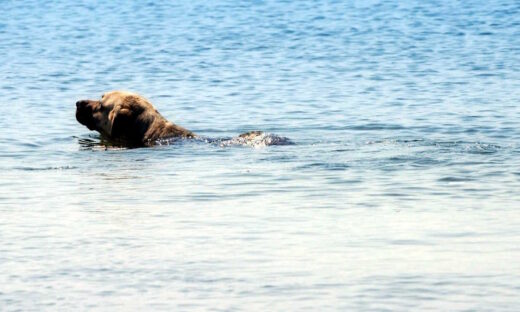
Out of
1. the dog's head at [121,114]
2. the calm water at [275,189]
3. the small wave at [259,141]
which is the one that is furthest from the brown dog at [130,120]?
the small wave at [259,141]

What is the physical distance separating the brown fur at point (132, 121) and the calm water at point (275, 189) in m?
0.42

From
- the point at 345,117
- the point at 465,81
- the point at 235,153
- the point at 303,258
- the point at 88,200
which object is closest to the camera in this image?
the point at 303,258

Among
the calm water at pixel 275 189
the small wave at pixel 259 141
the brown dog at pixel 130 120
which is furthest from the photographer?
the brown dog at pixel 130 120

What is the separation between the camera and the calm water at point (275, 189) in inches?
402

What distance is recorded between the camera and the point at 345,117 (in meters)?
22.0

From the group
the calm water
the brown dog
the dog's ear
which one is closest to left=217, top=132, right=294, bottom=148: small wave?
Result: the calm water

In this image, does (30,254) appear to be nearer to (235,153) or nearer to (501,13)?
(235,153)

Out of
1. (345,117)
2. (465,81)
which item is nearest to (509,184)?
(345,117)

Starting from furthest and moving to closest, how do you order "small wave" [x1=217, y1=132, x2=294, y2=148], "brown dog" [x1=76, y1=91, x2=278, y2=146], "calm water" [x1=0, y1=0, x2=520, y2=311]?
1. "brown dog" [x1=76, y1=91, x2=278, y2=146]
2. "small wave" [x1=217, y1=132, x2=294, y2=148]
3. "calm water" [x1=0, y1=0, x2=520, y2=311]

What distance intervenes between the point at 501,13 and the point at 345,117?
26.7 m

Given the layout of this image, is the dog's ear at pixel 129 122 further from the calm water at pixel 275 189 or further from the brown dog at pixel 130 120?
the calm water at pixel 275 189

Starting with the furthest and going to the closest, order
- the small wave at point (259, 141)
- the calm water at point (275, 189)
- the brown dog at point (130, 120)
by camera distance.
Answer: the brown dog at point (130, 120) < the small wave at point (259, 141) < the calm water at point (275, 189)

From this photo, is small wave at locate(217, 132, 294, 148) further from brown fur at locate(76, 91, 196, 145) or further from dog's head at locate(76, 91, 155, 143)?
dog's head at locate(76, 91, 155, 143)

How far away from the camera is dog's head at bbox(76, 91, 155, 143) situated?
18.8 meters
